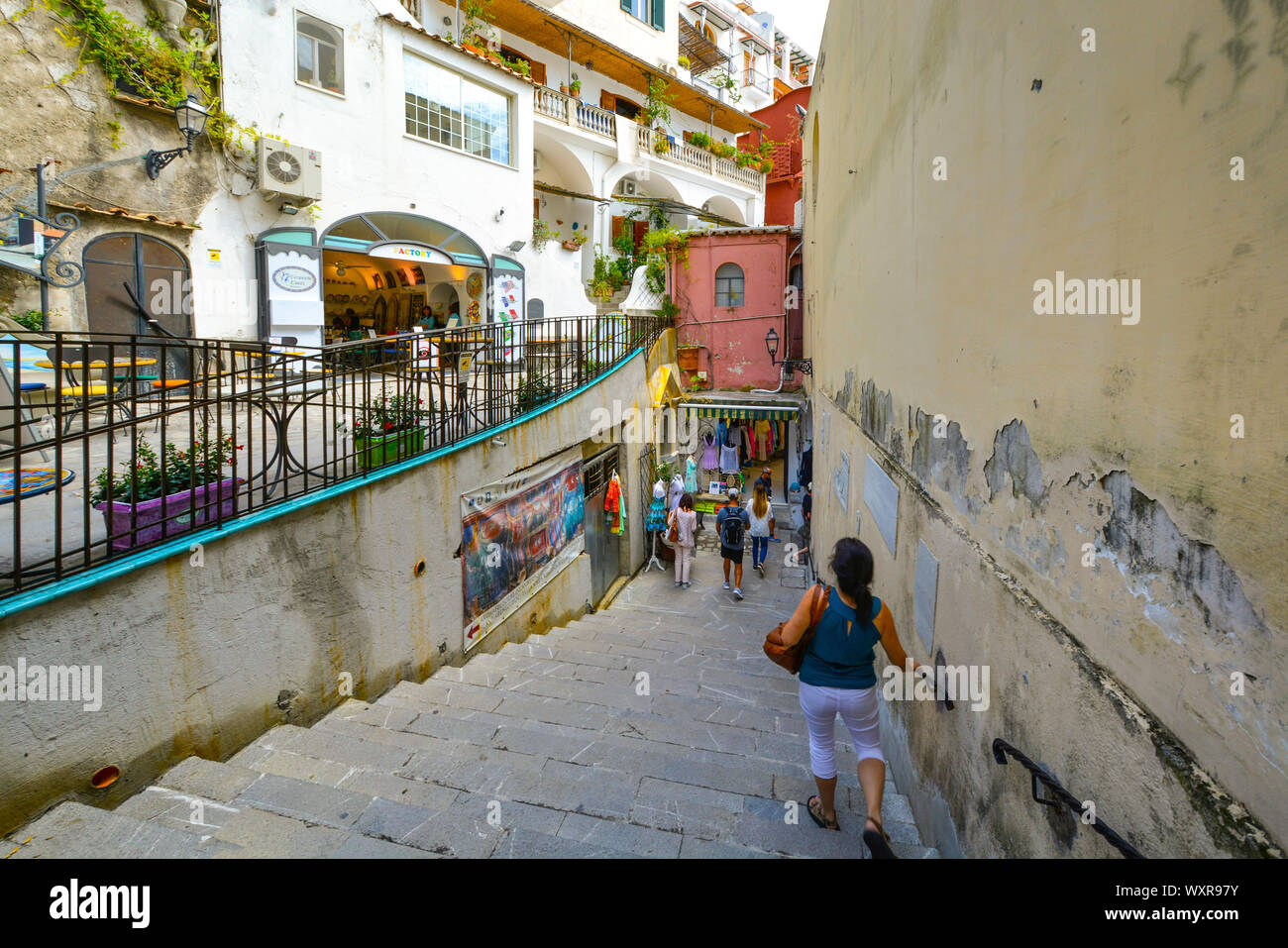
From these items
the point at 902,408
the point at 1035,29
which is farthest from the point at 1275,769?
the point at 902,408

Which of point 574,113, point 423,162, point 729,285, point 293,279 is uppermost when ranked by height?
point 574,113

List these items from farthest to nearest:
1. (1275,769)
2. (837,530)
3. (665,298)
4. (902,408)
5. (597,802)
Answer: (665,298) < (837,530) < (902,408) < (597,802) < (1275,769)

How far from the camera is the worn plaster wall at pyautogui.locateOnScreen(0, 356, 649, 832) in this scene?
3.01 m

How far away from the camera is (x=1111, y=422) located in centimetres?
182

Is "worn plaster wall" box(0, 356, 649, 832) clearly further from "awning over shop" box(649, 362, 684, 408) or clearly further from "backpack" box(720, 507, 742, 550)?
"awning over shop" box(649, 362, 684, 408)

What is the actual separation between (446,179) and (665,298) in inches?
276

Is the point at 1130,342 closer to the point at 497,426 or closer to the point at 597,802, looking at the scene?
the point at 597,802

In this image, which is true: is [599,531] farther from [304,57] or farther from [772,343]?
[304,57]

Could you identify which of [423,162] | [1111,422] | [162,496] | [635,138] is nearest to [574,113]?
[635,138]

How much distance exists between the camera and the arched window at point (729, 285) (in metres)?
18.6

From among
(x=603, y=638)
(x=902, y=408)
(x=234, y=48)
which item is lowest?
(x=603, y=638)

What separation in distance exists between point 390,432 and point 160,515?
2.06 m

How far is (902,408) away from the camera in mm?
4387

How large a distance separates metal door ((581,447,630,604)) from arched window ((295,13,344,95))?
885 centimetres
